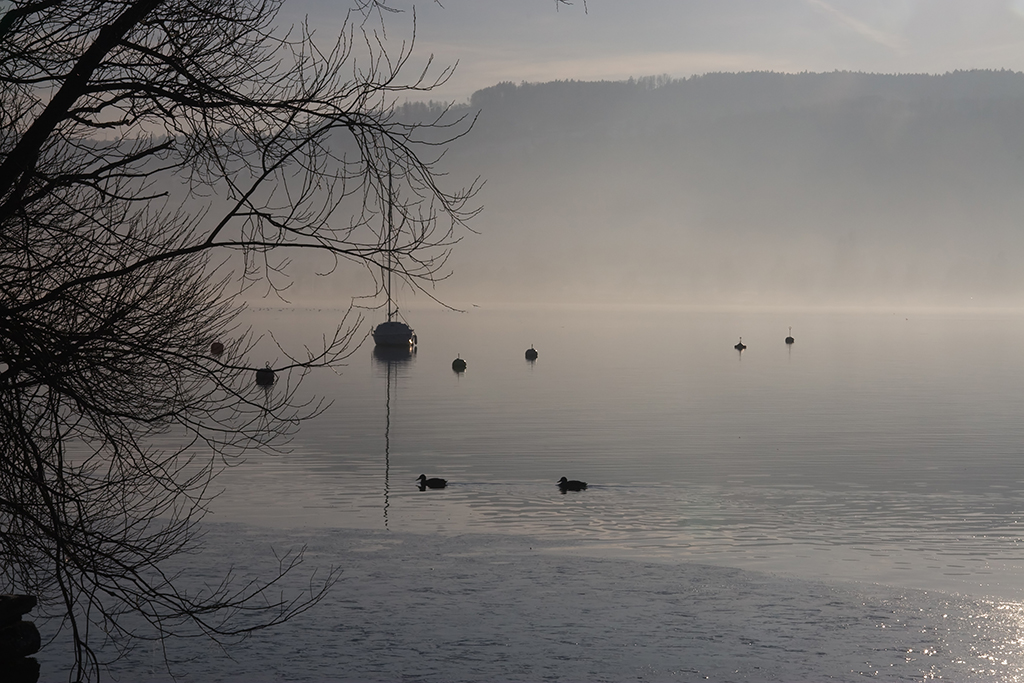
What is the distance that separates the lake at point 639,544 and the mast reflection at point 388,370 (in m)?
0.41

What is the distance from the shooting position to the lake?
14.9 metres

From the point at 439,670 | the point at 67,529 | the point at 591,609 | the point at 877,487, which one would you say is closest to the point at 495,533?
the point at 591,609

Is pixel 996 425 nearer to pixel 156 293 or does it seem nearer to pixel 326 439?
pixel 326 439

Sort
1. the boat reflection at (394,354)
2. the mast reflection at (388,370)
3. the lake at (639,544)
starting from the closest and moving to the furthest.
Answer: the lake at (639,544) < the mast reflection at (388,370) < the boat reflection at (394,354)

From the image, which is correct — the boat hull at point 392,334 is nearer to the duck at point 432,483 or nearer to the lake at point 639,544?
the lake at point 639,544

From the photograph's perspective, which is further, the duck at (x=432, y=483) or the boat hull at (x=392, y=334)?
the boat hull at (x=392, y=334)

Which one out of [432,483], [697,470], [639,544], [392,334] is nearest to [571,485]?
[432,483]

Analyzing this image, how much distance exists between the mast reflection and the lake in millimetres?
408

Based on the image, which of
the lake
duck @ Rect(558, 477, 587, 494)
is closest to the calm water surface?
the lake

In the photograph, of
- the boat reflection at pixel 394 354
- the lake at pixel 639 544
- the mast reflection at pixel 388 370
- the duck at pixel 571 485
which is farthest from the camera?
the boat reflection at pixel 394 354

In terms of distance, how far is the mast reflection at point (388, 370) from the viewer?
36.2 metres

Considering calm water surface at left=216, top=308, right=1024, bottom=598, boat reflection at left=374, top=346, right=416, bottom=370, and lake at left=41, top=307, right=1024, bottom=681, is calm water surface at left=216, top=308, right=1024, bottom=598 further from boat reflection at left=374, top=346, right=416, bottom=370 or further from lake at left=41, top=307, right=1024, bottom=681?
boat reflection at left=374, top=346, right=416, bottom=370

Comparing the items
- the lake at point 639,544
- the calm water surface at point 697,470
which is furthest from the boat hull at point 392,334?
the lake at point 639,544

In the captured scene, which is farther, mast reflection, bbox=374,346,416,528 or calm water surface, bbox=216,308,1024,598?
mast reflection, bbox=374,346,416,528
